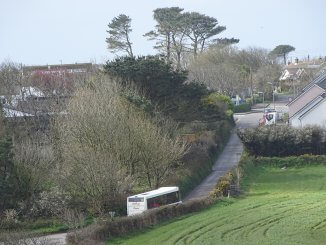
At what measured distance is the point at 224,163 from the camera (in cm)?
5156

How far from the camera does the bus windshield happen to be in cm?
3152

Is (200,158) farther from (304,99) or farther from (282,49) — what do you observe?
(282,49)

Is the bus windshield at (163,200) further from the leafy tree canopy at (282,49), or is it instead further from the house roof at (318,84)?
the leafy tree canopy at (282,49)

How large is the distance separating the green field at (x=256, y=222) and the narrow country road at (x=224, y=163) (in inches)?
122

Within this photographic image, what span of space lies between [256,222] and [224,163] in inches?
930

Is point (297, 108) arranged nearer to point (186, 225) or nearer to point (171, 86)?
point (171, 86)

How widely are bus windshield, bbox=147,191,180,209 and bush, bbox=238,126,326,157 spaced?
58.0ft

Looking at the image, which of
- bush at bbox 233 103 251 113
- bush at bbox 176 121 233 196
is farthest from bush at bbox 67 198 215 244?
bush at bbox 233 103 251 113

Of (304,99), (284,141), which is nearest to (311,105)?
(304,99)

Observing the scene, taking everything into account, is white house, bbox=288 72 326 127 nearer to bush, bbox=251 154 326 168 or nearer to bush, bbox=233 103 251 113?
bush, bbox=251 154 326 168

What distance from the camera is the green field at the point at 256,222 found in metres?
25.1

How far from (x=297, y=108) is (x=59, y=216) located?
3683cm

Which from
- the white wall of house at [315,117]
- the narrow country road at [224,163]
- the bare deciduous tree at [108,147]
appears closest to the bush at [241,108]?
the narrow country road at [224,163]

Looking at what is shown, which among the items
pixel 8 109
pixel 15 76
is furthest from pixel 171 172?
pixel 15 76
